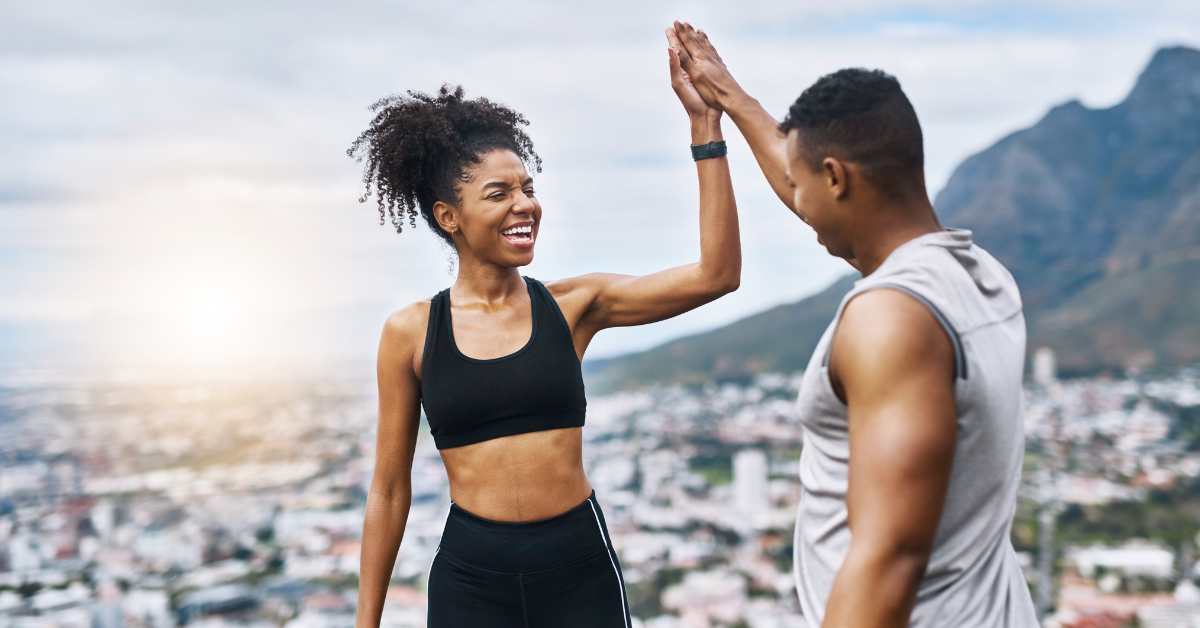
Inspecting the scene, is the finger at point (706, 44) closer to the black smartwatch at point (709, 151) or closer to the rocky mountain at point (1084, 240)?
the black smartwatch at point (709, 151)

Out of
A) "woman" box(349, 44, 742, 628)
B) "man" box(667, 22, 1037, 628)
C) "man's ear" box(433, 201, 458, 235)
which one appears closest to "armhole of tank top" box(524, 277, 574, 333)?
"woman" box(349, 44, 742, 628)

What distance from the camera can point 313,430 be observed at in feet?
48.0

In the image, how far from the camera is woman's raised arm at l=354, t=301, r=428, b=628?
2.54 metres

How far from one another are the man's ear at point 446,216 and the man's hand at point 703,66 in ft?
2.60

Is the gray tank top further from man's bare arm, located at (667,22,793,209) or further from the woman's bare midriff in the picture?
the woman's bare midriff

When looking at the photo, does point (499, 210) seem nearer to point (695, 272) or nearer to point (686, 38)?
point (695, 272)

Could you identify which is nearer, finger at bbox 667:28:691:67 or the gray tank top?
the gray tank top

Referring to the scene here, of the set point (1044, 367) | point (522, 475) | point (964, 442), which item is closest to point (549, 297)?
point (522, 475)

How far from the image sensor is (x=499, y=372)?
2.43 m

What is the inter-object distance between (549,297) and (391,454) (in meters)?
0.66

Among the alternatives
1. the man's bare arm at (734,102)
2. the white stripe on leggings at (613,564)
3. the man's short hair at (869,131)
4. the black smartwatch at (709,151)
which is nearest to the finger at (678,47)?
the man's bare arm at (734,102)

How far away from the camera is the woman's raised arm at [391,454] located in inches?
100

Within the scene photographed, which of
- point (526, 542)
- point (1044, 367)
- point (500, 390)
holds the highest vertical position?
point (500, 390)

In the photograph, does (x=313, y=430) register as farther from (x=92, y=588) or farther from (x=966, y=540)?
(x=966, y=540)
